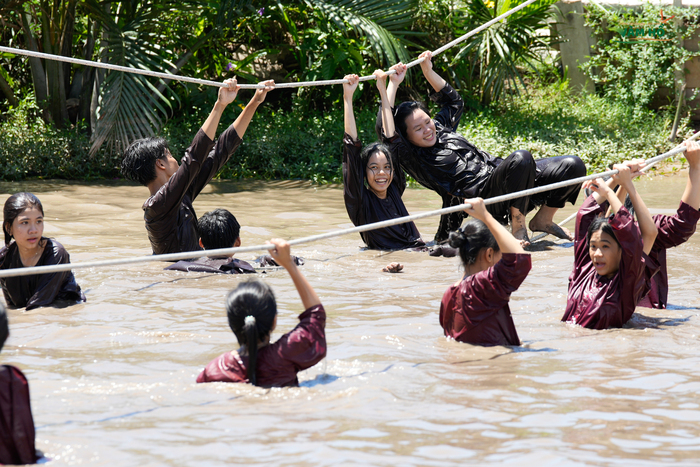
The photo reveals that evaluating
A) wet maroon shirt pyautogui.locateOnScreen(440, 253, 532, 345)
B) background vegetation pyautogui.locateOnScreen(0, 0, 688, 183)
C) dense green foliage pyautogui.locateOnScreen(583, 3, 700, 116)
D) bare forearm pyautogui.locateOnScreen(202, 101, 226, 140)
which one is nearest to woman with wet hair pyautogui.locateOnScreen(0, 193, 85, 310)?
bare forearm pyautogui.locateOnScreen(202, 101, 226, 140)

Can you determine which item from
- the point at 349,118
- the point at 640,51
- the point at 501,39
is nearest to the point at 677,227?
the point at 349,118

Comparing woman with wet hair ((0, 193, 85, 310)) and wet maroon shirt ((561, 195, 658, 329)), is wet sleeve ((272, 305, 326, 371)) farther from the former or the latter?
woman with wet hair ((0, 193, 85, 310))

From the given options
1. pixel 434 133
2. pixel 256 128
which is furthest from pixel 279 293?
pixel 256 128

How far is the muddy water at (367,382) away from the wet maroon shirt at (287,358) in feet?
0.27

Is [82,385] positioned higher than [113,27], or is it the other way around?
[113,27]

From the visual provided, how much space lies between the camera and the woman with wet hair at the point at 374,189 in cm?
627

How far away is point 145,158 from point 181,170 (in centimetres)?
51

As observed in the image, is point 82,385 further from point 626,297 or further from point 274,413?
point 626,297

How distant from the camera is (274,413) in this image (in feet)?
10.3

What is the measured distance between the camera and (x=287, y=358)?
334 centimetres

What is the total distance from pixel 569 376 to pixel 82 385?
222 centimetres

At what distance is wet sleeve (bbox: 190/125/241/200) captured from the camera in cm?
553

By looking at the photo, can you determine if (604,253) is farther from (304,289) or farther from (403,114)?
(403,114)

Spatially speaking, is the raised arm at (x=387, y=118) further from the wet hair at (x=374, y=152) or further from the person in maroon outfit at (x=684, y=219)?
the person in maroon outfit at (x=684, y=219)
